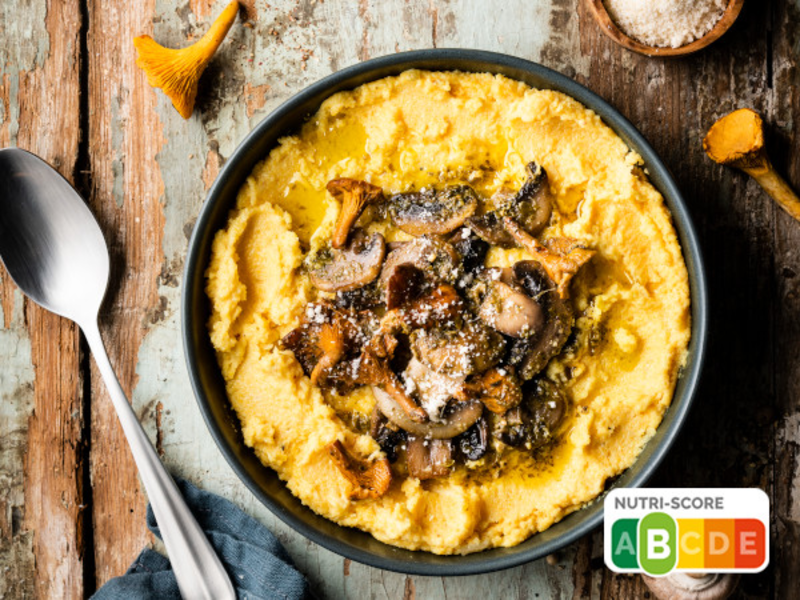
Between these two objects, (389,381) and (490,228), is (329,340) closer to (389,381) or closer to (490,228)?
(389,381)

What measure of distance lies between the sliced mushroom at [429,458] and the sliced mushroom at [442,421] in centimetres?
3

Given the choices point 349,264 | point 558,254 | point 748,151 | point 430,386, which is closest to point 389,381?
point 430,386

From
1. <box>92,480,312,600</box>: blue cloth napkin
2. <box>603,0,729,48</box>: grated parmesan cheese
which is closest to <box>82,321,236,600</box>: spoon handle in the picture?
<box>92,480,312,600</box>: blue cloth napkin

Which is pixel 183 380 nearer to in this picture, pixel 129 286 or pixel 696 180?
pixel 129 286

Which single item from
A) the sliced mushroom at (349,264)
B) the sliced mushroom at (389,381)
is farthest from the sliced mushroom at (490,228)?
the sliced mushroom at (389,381)

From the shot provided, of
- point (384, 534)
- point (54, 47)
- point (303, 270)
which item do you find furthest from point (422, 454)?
point (54, 47)

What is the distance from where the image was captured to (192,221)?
3693 mm

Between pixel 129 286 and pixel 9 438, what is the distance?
38.5 inches

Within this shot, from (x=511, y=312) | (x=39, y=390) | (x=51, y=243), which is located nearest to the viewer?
(x=511, y=312)

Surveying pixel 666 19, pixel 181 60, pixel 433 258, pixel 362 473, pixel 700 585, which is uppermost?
pixel 666 19

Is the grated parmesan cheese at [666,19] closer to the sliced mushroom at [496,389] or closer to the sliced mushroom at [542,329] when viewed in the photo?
the sliced mushroom at [542,329]

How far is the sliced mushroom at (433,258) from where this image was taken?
3.27m

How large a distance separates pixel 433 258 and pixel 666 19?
4.95ft

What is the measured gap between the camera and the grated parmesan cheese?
3.40 meters
